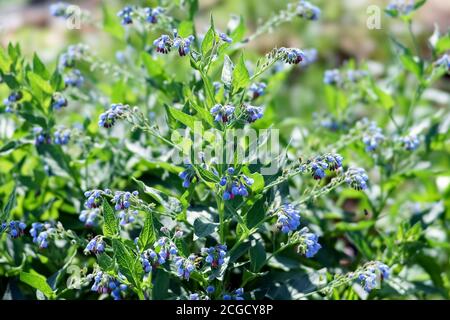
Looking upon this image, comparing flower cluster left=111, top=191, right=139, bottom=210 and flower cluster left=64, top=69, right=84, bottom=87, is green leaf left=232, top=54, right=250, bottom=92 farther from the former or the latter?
flower cluster left=64, top=69, right=84, bottom=87

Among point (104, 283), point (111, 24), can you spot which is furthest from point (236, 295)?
point (111, 24)

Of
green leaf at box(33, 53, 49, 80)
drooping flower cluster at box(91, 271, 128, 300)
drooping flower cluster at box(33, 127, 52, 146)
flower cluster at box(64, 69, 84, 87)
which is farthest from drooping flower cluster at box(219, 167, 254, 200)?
flower cluster at box(64, 69, 84, 87)

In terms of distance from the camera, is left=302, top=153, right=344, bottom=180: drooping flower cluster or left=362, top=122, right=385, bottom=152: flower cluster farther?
left=362, top=122, right=385, bottom=152: flower cluster

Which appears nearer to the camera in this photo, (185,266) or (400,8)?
(185,266)

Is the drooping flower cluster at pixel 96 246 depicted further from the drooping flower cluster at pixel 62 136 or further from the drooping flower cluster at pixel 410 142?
the drooping flower cluster at pixel 410 142

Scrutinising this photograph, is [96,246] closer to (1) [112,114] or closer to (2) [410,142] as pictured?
(1) [112,114]
